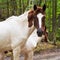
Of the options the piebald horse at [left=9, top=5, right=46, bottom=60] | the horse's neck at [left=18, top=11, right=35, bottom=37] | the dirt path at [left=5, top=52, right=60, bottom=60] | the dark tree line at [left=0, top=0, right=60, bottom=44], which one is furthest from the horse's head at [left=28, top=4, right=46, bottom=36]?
the dark tree line at [left=0, top=0, right=60, bottom=44]

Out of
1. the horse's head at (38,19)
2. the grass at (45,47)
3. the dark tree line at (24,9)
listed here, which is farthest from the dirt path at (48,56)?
the horse's head at (38,19)

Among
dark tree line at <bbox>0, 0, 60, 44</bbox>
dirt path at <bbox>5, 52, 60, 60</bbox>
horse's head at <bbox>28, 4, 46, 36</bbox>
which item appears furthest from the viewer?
dark tree line at <bbox>0, 0, 60, 44</bbox>

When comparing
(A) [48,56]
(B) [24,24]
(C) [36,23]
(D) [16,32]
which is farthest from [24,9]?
(C) [36,23]

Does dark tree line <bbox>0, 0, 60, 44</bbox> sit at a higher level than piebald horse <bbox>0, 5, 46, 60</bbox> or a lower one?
lower

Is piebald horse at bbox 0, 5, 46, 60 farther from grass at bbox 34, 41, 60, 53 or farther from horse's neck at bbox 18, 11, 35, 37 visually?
grass at bbox 34, 41, 60, 53

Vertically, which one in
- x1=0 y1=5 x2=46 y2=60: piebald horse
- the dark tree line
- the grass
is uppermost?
x1=0 y1=5 x2=46 y2=60: piebald horse

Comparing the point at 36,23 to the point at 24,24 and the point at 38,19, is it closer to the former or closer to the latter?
the point at 38,19

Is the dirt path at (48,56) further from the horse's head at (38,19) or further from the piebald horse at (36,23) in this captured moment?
the horse's head at (38,19)

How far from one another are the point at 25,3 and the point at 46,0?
3.12 feet

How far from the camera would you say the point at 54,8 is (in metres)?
12.8

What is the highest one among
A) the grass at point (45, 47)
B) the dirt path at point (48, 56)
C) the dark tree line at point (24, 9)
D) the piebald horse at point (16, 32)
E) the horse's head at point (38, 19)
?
the horse's head at point (38, 19)

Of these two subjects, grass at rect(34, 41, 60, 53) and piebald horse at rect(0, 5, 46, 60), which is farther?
grass at rect(34, 41, 60, 53)

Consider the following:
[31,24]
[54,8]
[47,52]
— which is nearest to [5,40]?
[31,24]

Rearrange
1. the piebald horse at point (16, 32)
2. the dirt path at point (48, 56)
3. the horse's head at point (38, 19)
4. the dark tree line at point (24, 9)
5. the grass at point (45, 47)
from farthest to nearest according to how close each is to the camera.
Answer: the dark tree line at point (24, 9), the grass at point (45, 47), the dirt path at point (48, 56), the piebald horse at point (16, 32), the horse's head at point (38, 19)
